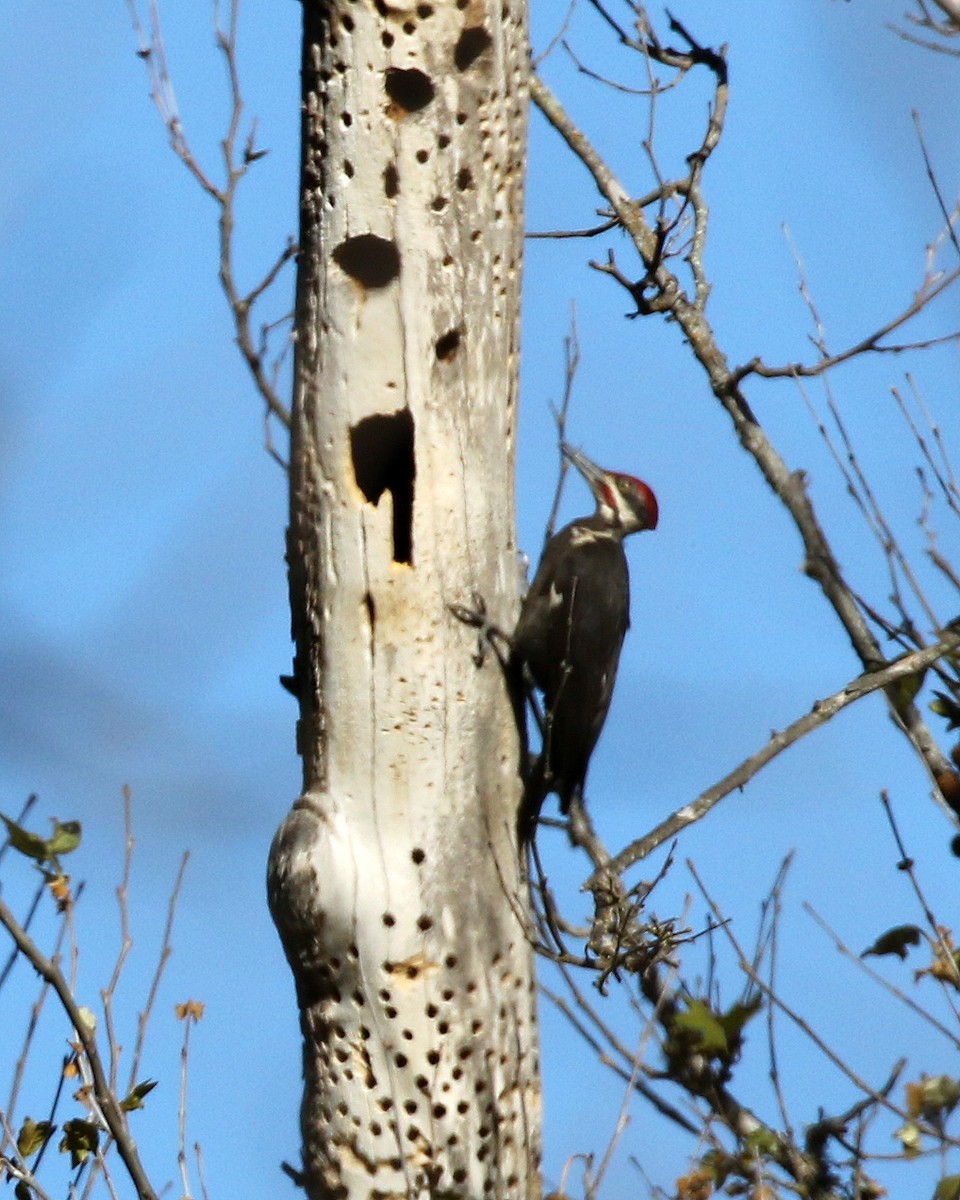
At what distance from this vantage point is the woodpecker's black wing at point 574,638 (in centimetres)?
399

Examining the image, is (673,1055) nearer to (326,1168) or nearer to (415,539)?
(326,1168)

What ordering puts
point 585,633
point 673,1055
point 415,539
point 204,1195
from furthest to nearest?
point 585,633
point 673,1055
point 415,539
point 204,1195

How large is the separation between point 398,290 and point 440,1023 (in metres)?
1.46

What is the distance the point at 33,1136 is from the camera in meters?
3.74

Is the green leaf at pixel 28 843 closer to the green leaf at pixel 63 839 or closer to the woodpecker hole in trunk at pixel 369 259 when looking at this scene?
the green leaf at pixel 63 839

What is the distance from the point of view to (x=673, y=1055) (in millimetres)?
4086

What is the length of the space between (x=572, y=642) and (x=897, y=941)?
100cm

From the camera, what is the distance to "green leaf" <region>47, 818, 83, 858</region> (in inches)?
141

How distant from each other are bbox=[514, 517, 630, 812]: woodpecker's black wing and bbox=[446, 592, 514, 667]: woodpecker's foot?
0.17 ft

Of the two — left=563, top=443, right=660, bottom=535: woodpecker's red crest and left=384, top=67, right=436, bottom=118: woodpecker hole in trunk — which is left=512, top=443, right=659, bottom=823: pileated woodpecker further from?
left=384, top=67, right=436, bottom=118: woodpecker hole in trunk

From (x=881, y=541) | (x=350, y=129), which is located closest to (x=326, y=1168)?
(x=881, y=541)

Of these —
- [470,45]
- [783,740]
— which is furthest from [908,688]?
[470,45]

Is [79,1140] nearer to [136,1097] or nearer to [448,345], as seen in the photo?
[136,1097]

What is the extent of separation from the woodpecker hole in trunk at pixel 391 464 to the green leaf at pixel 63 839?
2.70 ft
